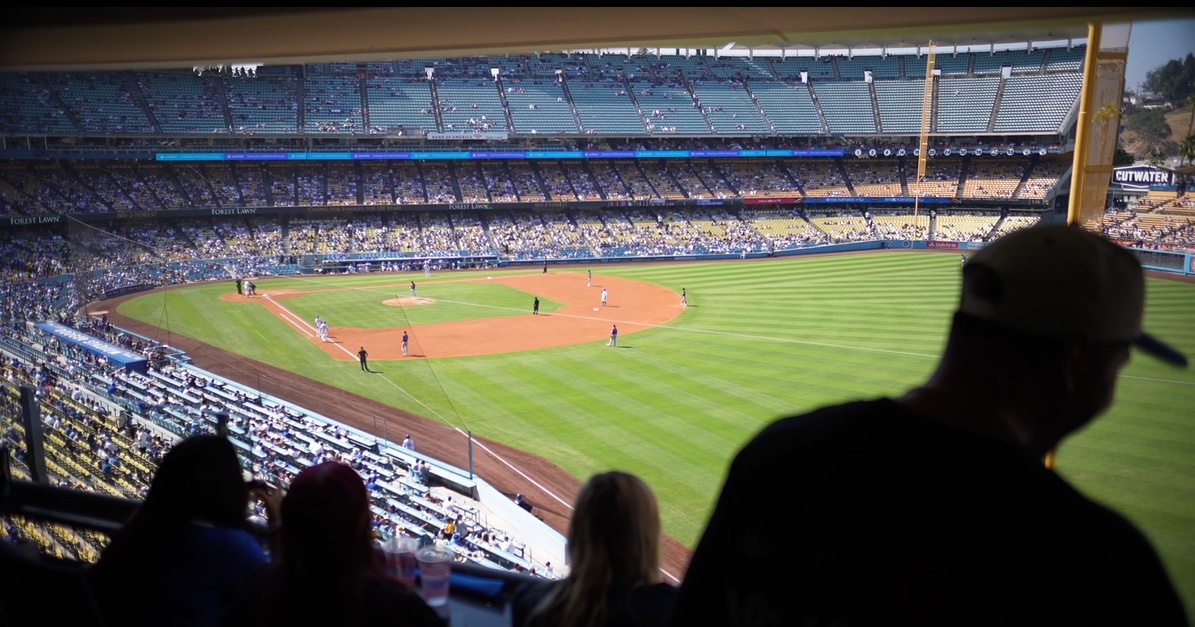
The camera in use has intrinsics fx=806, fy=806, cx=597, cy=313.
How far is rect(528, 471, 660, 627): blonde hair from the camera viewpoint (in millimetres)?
2256

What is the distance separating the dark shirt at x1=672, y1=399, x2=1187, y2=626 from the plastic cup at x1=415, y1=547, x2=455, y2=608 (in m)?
1.66

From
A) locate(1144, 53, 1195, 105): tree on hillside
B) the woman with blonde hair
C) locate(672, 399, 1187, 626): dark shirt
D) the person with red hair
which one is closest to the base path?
the woman with blonde hair

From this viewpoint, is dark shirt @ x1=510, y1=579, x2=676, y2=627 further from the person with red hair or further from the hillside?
the hillside

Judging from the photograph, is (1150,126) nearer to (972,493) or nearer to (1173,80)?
(1173,80)

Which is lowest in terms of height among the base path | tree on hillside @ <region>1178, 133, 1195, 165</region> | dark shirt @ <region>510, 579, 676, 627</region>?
the base path

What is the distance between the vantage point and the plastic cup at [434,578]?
2865mm

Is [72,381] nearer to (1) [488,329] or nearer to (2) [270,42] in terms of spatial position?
(2) [270,42]

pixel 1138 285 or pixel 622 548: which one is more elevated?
pixel 1138 285

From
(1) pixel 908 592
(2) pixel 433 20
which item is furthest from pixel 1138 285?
(2) pixel 433 20

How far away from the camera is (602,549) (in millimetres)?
2361

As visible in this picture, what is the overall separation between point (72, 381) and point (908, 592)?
460 inches

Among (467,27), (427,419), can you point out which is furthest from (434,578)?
(427,419)

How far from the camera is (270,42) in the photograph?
2740 millimetres

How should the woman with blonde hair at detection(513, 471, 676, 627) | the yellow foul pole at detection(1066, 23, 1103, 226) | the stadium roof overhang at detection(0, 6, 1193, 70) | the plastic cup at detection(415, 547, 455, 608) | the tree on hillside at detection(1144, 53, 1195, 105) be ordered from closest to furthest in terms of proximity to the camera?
the stadium roof overhang at detection(0, 6, 1193, 70) → the woman with blonde hair at detection(513, 471, 676, 627) → the tree on hillside at detection(1144, 53, 1195, 105) → the plastic cup at detection(415, 547, 455, 608) → the yellow foul pole at detection(1066, 23, 1103, 226)
